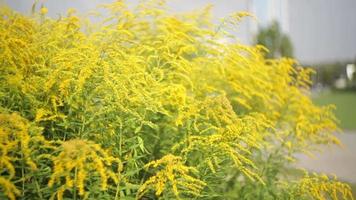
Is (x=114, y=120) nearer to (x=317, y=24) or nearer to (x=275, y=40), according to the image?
(x=317, y=24)

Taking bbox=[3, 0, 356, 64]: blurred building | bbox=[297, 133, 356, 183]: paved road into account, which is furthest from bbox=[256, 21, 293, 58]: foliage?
bbox=[297, 133, 356, 183]: paved road

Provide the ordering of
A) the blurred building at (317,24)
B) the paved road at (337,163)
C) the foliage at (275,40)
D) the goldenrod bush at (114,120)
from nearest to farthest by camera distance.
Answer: the goldenrod bush at (114,120), the paved road at (337,163), the blurred building at (317,24), the foliage at (275,40)

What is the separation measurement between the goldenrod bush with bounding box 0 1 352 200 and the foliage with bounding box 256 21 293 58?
13591mm

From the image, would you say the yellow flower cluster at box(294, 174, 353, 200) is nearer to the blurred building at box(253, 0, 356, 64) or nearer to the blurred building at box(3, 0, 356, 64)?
the blurred building at box(3, 0, 356, 64)

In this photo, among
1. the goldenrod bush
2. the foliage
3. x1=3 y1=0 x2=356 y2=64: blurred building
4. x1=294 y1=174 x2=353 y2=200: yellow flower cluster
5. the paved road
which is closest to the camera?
the goldenrod bush

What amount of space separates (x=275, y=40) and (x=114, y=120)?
1485cm

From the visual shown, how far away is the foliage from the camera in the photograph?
15.5 m

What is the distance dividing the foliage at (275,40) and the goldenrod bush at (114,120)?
13591 mm

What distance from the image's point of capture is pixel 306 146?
2.28 m

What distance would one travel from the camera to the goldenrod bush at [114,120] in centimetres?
137

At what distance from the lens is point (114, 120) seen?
1570 millimetres

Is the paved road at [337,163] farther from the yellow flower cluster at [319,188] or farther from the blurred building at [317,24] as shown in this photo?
the blurred building at [317,24]

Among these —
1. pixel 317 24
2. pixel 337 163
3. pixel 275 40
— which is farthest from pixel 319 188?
pixel 275 40

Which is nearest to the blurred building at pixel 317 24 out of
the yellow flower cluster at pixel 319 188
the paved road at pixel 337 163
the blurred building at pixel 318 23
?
the blurred building at pixel 318 23
